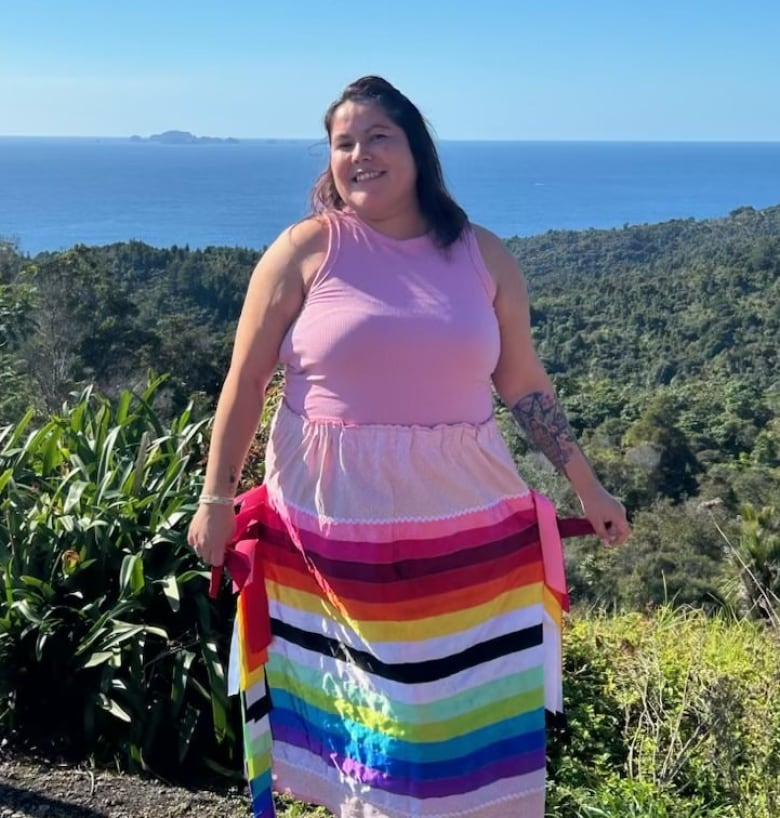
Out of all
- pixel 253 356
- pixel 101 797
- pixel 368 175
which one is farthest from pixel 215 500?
pixel 101 797

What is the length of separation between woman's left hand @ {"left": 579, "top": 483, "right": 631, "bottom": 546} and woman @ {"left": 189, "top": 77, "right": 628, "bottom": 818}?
152 mm

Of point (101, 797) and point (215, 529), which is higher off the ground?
point (215, 529)

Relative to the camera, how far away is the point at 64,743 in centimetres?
286

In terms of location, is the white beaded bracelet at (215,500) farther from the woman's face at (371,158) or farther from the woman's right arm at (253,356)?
the woman's face at (371,158)

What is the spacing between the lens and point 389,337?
188cm

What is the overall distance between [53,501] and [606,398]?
40.9 m

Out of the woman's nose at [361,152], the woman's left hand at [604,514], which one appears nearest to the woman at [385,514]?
the woman's nose at [361,152]

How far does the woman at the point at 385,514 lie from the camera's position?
75.8 inches

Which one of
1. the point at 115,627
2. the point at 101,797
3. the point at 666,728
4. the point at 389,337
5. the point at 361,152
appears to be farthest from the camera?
the point at 666,728

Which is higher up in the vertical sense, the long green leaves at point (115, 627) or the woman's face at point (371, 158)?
the woman's face at point (371, 158)

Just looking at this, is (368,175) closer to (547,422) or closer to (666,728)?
(547,422)

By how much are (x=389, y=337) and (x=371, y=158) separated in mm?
Answer: 382

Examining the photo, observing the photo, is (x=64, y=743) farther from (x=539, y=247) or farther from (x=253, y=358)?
(x=539, y=247)

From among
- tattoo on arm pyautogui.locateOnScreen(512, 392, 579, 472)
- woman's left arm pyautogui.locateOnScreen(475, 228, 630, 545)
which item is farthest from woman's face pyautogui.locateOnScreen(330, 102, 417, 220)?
tattoo on arm pyautogui.locateOnScreen(512, 392, 579, 472)
